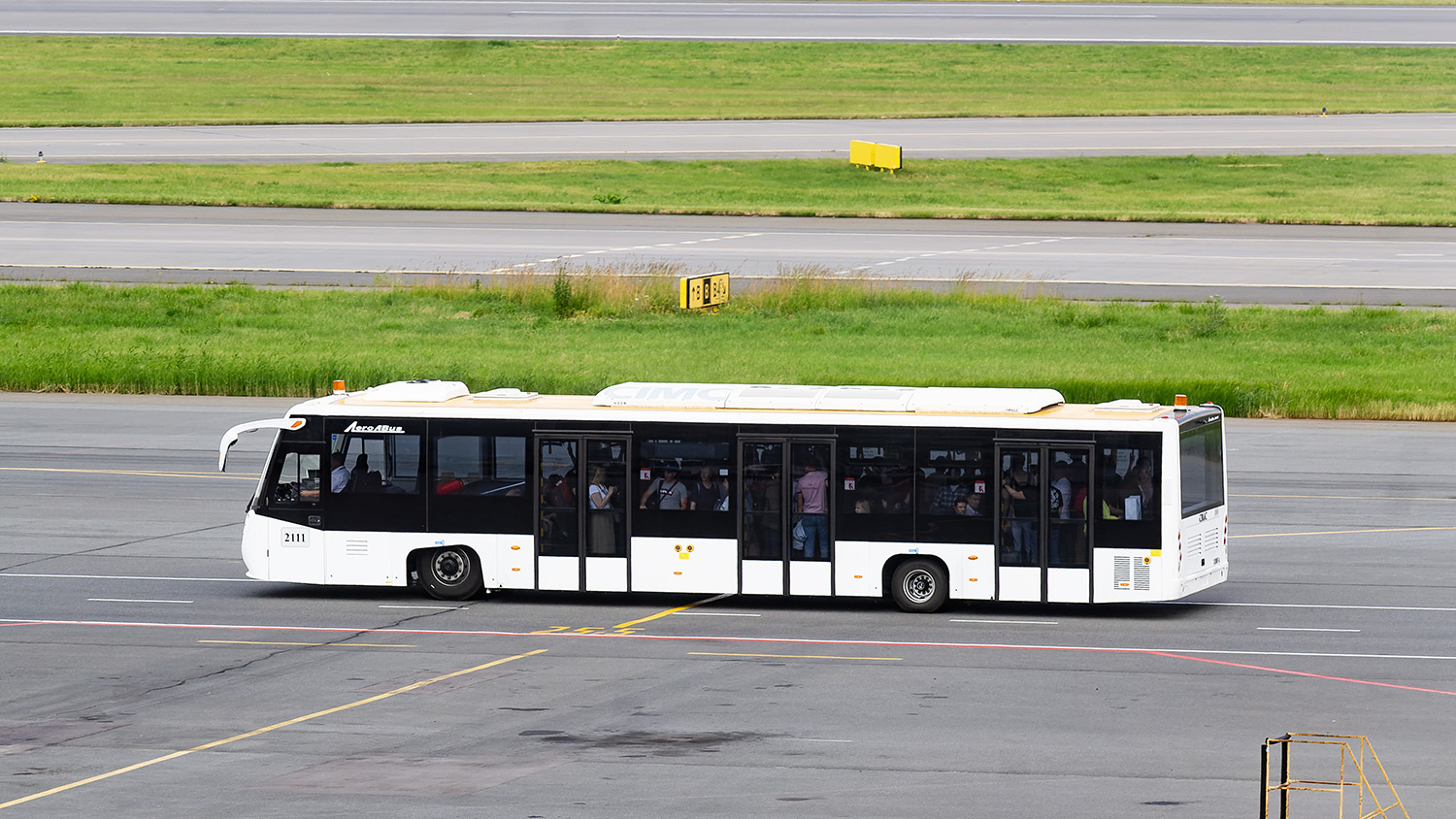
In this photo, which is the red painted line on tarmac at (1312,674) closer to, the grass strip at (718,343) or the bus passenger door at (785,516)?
the bus passenger door at (785,516)

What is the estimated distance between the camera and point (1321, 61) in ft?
328

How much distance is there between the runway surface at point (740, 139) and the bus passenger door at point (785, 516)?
56.2m

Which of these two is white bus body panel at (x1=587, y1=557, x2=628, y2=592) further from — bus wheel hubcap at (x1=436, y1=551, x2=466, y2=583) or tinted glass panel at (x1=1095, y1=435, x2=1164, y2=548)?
tinted glass panel at (x1=1095, y1=435, x2=1164, y2=548)

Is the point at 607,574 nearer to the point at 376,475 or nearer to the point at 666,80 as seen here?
the point at 376,475

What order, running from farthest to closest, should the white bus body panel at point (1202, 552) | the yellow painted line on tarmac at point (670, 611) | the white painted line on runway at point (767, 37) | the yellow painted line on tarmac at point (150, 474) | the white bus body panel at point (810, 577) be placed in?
the white painted line on runway at point (767, 37)
the yellow painted line on tarmac at point (150, 474)
the white bus body panel at point (810, 577)
the white bus body panel at point (1202, 552)
the yellow painted line on tarmac at point (670, 611)

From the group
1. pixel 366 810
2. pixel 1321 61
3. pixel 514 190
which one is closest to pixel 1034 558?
pixel 366 810

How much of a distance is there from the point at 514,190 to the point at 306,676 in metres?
54.2

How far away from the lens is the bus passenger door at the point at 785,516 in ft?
76.2

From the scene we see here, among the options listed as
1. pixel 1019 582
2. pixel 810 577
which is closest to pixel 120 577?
pixel 810 577

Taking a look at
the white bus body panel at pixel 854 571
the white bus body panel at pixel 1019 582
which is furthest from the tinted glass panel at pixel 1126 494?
the white bus body panel at pixel 854 571

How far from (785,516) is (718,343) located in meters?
22.0

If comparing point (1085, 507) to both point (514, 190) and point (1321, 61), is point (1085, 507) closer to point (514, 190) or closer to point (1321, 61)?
point (514, 190)

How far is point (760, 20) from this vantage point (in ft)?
362

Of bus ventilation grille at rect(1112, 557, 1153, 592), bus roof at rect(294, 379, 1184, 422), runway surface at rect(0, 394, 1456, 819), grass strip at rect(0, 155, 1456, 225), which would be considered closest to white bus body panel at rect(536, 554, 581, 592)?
runway surface at rect(0, 394, 1456, 819)
